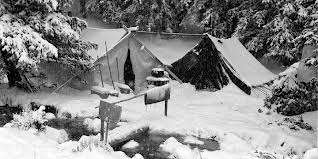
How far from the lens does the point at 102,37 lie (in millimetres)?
15688

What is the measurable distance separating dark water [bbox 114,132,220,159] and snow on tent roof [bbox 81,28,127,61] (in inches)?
227

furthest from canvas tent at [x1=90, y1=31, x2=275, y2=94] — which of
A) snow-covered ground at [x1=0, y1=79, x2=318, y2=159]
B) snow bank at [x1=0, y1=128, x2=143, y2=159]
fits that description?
snow bank at [x1=0, y1=128, x2=143, y2=159]

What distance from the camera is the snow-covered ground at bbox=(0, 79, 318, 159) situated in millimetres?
7695

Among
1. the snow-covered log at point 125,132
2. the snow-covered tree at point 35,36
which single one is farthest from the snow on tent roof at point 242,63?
the snow-covered log at point 125,132

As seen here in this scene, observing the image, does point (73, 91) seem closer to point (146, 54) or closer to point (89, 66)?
point (89, 66)

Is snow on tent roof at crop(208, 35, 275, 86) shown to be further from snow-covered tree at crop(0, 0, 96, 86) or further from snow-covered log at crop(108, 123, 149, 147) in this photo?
snow-covered log at crop(108, 123, 149, 147)

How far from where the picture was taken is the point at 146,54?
15453mm

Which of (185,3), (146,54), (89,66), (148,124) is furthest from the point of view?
(185,3)

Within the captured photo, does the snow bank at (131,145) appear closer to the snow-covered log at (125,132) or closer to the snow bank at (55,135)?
the snow-covered log at (125,132)

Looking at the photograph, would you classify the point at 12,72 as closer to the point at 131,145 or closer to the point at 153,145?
the point at 131,145

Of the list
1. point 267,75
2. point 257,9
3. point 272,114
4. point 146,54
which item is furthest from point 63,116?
point 257,9

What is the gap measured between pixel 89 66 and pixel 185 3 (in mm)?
11867

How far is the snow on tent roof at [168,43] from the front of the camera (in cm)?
1642

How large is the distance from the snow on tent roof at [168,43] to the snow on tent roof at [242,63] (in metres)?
Result: 1.57
